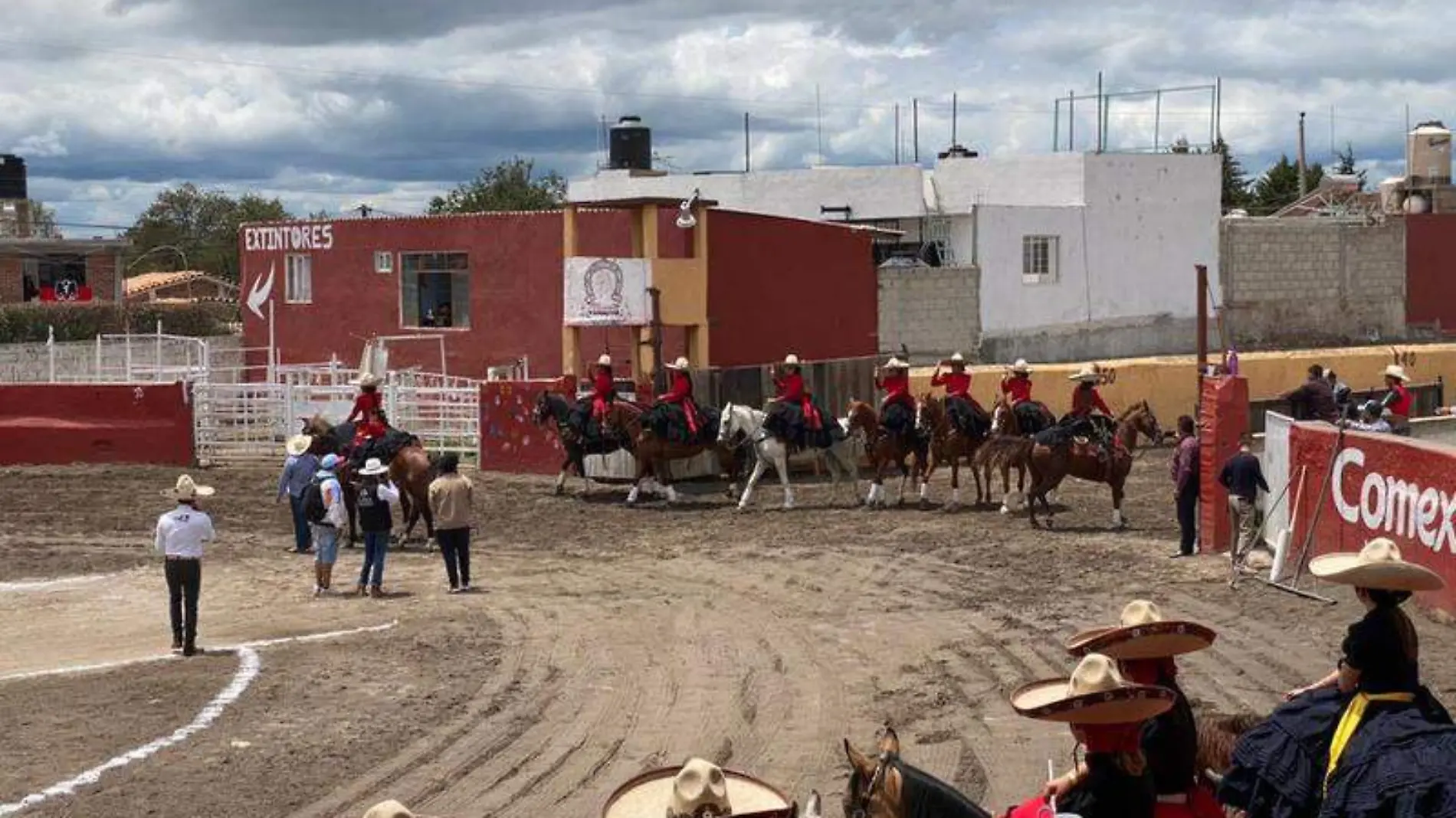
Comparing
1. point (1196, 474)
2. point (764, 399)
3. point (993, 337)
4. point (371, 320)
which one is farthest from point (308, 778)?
point (993, 337)

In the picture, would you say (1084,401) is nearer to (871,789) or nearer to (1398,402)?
(1398,402)

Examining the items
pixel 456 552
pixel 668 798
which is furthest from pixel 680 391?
pixel 668 798

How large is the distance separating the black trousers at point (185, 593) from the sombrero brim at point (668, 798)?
38.2ft

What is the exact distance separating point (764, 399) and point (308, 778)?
1996cm

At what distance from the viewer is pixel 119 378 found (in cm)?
4128

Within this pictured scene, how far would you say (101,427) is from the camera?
1257 inches

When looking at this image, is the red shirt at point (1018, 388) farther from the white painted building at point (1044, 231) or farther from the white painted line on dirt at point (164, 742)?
the white painted building at point (1044, 231)

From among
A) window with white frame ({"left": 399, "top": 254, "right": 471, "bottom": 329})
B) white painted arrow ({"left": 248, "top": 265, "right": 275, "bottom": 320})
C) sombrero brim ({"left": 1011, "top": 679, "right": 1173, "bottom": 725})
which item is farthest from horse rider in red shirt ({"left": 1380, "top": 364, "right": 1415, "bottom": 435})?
white painted arrow ({"left": 248, "top": 265, "right": 275, "bottom": 320})

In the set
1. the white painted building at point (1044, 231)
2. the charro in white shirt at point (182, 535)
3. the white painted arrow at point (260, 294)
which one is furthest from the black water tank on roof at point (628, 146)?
the charro in white shirt at point (182, 535)

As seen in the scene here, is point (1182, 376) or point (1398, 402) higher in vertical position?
point (1182, 376)

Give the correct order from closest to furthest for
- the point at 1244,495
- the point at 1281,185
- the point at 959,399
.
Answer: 1. the point at 1244,495
2. the point at 959,399
3. the point at 1281,185

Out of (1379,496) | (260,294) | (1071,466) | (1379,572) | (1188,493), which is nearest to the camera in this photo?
(1379,572)

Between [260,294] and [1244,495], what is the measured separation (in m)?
29.8

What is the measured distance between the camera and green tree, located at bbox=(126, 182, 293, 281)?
96625 mm
